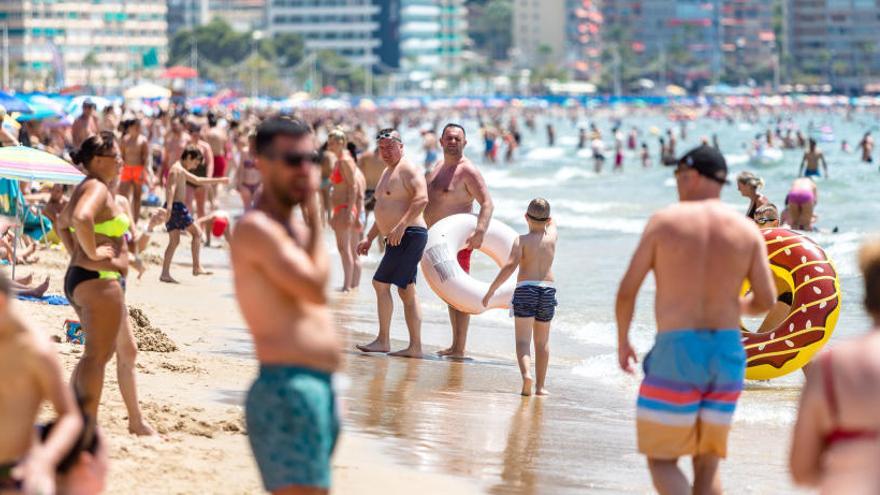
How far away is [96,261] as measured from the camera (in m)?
5.34

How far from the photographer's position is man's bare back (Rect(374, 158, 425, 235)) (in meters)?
8.65

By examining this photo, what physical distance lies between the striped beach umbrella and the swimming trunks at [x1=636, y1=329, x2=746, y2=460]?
177 inches

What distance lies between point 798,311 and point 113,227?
4.08 meters

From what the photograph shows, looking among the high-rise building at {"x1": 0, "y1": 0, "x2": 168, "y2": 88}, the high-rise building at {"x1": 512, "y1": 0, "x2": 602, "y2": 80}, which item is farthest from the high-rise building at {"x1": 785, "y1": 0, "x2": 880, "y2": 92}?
the high-rise building at {"x1": 0, "y1": 0, "x2": 168, "y2": 88}

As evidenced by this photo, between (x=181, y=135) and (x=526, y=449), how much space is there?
10.8 metres

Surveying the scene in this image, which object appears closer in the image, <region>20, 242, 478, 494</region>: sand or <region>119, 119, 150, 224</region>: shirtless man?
<region>20, 242, 478, 494</region>: sand

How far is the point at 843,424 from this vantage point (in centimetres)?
326

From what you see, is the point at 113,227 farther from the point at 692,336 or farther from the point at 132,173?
the point at 132,173

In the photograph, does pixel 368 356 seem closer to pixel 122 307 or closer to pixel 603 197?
pixel 122 307

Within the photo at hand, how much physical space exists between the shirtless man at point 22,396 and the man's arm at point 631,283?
5.65 feet

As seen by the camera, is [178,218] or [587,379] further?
[178,218]

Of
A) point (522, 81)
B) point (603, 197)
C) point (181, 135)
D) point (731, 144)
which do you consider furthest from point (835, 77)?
point (181, 135)

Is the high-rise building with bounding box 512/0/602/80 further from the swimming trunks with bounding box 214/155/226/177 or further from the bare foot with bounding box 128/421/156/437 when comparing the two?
the bare foot with bounding box 128/421/156/437

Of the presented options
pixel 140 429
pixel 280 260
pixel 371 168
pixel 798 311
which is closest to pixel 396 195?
pixel 798 311
